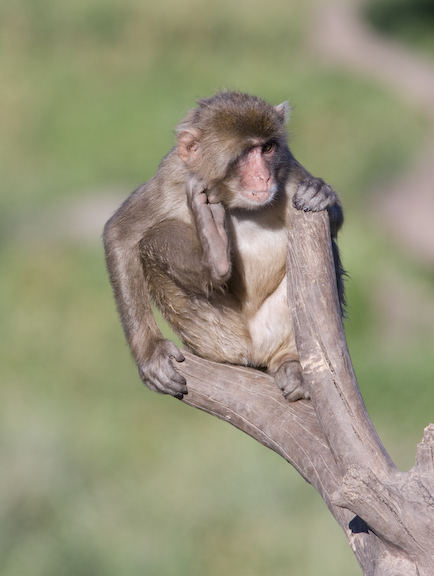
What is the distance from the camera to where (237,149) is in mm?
5453

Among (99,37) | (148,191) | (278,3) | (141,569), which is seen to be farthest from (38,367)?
(278,3)

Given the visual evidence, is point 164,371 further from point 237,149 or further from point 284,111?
point 284,111

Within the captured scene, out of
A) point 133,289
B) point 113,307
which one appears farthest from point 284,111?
point 113,307

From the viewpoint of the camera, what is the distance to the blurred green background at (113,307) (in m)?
11.3

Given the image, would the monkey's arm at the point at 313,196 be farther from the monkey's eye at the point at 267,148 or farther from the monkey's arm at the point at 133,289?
the monkey's arm at the point at 133,289

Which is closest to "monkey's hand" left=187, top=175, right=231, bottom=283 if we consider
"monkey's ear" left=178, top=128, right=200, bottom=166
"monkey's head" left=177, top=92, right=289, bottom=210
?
"monkey's head" left=177, top=92, right=289, bottom=210

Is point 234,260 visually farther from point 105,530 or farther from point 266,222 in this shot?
point 105,530

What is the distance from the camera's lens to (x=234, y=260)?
5867 mm

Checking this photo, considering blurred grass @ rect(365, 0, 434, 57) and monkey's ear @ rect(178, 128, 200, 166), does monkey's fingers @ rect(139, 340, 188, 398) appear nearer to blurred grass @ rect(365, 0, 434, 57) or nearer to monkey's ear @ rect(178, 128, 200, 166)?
monkey's ear @ rect(178, 128, 200, 166)

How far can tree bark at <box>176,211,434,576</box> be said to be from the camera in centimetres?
401

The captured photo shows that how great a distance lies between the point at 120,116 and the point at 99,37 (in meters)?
3.81

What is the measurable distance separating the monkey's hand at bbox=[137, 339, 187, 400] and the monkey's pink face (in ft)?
3.36

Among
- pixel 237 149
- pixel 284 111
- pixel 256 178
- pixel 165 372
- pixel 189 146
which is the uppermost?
pixel 284 111

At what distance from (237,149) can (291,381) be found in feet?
4.70
